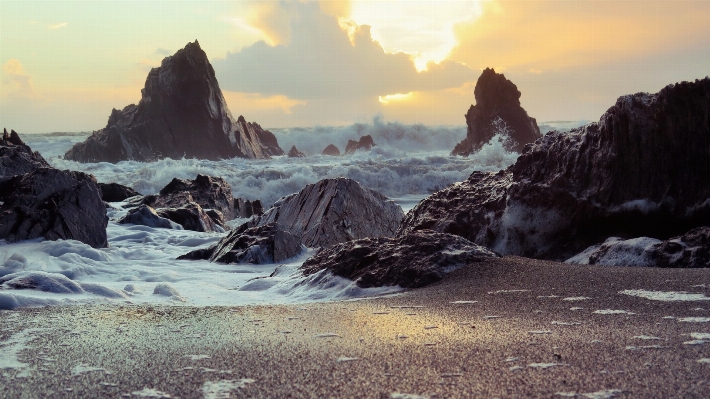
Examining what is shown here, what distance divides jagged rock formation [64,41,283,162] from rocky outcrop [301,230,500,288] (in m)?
40.0

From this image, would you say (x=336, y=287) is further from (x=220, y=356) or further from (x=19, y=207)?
(x=19, y=207)

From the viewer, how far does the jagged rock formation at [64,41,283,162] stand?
1695 inches

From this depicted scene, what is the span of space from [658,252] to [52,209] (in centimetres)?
543

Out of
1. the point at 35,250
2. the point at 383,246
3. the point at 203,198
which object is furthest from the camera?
the point at 203,198

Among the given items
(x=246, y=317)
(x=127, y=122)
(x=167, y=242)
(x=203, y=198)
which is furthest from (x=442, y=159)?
(x=127, y=122)

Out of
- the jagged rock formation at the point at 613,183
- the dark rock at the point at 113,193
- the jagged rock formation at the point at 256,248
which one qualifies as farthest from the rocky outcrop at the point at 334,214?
the dark rock at the point at 113,193

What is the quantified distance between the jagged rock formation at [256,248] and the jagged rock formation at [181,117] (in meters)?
37.9

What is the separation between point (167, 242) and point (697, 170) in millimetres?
5538

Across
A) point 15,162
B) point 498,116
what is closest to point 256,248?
point 15,162

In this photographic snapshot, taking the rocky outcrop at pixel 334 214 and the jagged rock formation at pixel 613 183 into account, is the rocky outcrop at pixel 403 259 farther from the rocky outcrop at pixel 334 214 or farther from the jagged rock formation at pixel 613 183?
the rocky outcrop at pixel 334 214

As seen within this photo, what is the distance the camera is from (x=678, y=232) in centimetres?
466

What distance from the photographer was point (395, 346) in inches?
106

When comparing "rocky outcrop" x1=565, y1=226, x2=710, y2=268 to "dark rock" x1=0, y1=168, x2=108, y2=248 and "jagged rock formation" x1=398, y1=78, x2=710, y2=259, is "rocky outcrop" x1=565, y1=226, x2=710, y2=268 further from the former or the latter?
"dark rock" x1=0, y1=168, x2=108, y2=248

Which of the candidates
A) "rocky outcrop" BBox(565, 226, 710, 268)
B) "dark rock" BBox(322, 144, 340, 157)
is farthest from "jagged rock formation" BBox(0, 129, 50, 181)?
"dark rock" BBox(322, 144, 340, 157)
